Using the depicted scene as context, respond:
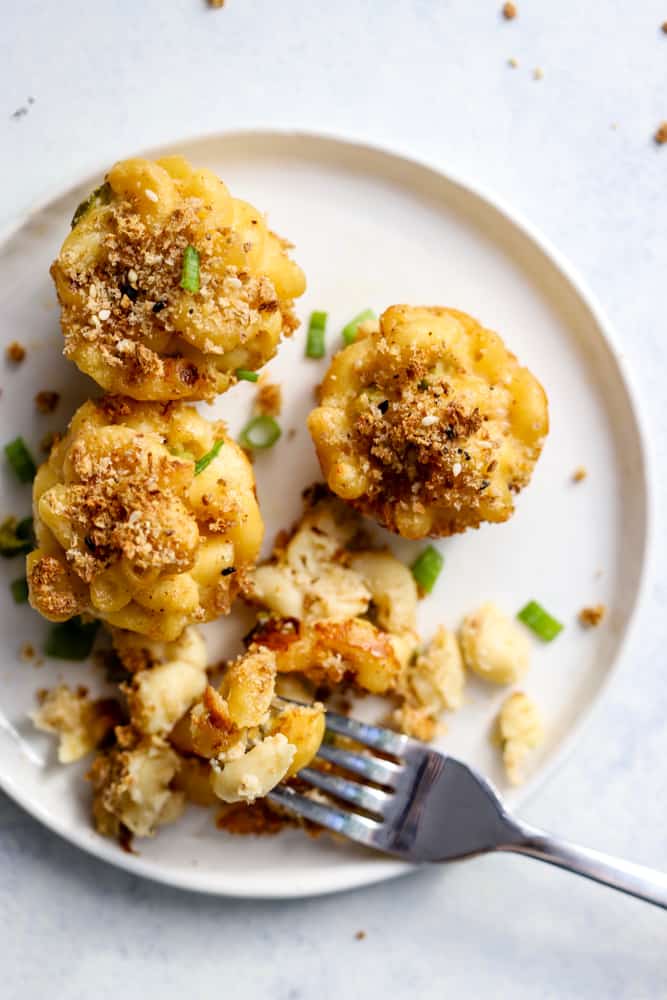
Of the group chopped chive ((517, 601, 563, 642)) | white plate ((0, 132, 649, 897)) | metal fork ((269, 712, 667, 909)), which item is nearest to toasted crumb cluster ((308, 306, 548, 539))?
white plate ((0, 132, 649, 897))

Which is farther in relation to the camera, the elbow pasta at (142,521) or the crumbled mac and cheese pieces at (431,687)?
the crumbled mac and cheese pieces at (431,687)

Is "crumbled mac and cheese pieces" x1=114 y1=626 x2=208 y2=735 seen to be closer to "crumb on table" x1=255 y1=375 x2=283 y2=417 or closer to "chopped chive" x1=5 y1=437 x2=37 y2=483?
"chopped chive" x1=5 y1=437 x2=37 y2=483

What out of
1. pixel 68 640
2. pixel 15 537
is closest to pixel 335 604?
pixel 68 640

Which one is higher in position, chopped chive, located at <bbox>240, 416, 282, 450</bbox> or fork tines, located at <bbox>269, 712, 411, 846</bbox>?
chopped chive, located at <bbox>240, 416, 282, 450</bbox>

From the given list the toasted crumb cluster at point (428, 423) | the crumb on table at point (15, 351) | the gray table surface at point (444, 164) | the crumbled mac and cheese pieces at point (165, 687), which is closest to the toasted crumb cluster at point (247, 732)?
the crumbled mac and cheese pieces at point (165, 687)

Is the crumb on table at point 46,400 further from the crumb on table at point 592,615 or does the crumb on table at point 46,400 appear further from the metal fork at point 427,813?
the crumb on table at point 592,615

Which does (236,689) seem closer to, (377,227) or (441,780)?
(441,780)
